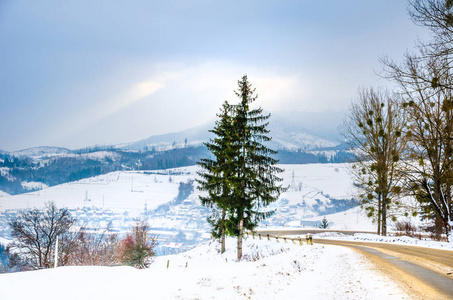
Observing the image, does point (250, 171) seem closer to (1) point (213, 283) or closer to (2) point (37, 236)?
(1) point (213, 283)

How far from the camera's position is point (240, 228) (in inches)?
994

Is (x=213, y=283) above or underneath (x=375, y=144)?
underneath

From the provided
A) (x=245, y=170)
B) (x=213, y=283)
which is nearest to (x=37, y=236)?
(x=245, y=170)

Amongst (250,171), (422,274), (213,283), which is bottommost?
(213,283)

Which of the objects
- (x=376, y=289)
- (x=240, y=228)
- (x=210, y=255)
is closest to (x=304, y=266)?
(x=376, y=289)

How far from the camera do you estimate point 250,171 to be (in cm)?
2491

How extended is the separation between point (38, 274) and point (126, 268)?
11.2 ft

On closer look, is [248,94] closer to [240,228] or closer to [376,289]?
[240,228]

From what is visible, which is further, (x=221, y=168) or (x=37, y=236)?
(x=37, y=236)

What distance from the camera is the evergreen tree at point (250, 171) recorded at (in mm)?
25047

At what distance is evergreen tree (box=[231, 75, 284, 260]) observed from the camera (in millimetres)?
25047

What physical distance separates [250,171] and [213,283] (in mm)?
14480

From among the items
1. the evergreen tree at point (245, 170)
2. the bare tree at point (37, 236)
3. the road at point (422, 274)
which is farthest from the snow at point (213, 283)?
the bare tree at point (37, 236)

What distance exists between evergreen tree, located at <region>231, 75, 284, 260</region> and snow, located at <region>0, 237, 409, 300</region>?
38.5ft
